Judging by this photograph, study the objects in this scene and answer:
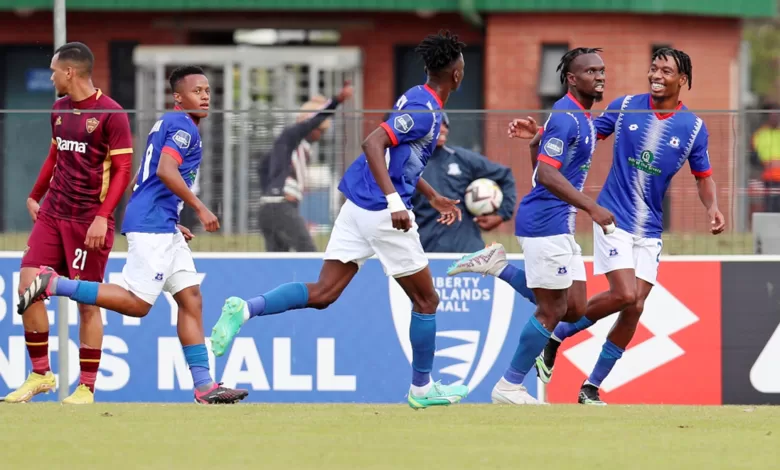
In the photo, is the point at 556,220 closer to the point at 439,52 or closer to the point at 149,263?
the point at 439,52

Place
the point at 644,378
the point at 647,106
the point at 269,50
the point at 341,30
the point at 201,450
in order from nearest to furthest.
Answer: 1. the point at 201,450
2. the point at 647,106
3. the point at 644,378
4. the point at 269,50
5. the point at 341,30

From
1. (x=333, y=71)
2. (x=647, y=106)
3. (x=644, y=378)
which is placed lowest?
(x=644, y=378)

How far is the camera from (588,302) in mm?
10055

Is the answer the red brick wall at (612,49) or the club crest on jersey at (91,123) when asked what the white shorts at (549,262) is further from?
the red brick wall at (612,49)

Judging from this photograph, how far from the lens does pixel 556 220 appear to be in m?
9.48

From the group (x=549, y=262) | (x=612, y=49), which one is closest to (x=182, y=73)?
(x=549, y=262)

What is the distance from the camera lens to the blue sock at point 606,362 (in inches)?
397

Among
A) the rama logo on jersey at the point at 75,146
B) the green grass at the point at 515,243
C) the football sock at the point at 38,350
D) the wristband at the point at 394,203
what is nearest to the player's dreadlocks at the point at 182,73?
the rama logo on jersey at the point at 75,146

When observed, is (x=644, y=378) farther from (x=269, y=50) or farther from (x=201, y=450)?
(x=269, y=50)

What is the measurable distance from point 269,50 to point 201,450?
1540cm

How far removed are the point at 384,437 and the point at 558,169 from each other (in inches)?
84.5

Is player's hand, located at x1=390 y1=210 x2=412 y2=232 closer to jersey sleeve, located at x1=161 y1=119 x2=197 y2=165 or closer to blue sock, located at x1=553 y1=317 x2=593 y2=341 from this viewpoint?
jersey sleeve, located at x1=161 y1=119 x2=197 y2=165

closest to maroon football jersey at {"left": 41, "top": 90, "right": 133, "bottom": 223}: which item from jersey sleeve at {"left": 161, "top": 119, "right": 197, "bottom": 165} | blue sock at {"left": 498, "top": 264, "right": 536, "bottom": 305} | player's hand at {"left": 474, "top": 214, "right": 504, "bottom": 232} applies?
jersey sleeve at {"left": 161, "top": 119, "right": 197, "bottom": 165}

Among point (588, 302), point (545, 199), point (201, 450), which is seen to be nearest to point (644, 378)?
point (588, 302)
